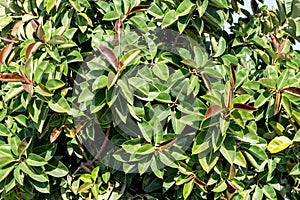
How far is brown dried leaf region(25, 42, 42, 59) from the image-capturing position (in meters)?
1.83

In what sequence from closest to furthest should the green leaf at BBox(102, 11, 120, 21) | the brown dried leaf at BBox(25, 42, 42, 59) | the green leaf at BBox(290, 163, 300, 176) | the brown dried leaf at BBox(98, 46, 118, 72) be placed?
the brown dried leaf at BBox(98, 46, 118, 72)
the brown dried leaf at BBox(25, 42, 42, 59)
the green leaf at BBox(102, 11, 120, 21)
the green leaf at BBox(290, 163, 300, 176)

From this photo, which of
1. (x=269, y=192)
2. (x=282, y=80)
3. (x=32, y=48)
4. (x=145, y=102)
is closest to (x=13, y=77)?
(x=32, y=48)

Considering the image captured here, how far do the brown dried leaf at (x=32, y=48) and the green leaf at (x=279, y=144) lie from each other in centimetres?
100

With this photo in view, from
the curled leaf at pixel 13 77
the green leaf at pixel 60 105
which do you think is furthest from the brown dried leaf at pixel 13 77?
the green leaf at pixel 60 105

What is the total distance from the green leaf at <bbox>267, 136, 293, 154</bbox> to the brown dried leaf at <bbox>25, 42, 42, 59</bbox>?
100 cm

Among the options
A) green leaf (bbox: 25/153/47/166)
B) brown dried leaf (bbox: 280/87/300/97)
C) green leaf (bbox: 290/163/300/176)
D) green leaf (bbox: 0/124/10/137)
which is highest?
brown dried leaf (bbox: 280/87/300/97)

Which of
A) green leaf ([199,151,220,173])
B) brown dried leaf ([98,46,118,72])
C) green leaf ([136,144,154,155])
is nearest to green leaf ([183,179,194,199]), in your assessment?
green leaf ([199,151,220,173])

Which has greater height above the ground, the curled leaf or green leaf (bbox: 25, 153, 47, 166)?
the curled leaf

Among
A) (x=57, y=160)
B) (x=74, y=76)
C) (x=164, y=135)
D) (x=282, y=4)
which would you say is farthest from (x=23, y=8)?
(x=282, y=4)

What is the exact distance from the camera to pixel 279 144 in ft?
6.61

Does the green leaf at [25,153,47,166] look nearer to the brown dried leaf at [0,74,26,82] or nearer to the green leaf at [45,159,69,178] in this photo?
the green leaf at [45,159,69,178]

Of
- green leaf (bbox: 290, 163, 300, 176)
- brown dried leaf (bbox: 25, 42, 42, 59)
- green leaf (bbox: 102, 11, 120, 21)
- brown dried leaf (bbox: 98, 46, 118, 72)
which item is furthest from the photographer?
green leaf (bbox: 290, 163, 300, 176)

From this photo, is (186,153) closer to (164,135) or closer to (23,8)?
(164,135)

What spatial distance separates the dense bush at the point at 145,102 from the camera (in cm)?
183
